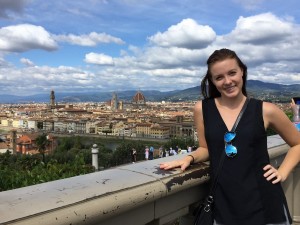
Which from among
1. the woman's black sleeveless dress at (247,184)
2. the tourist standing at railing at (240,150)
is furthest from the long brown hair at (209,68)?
the woman's black sleeveless dress at (247,184)

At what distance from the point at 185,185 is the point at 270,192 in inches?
11.4

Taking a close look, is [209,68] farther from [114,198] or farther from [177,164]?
[114,198]

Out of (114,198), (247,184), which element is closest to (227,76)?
(247,184)

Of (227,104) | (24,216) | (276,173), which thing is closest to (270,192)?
(276,173)

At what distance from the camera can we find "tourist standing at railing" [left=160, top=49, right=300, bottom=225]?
1.29 m

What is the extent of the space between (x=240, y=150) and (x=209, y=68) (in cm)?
35

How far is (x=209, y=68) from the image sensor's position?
1.46m

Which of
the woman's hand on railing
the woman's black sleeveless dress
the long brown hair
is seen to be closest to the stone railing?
the woman's hand on railing

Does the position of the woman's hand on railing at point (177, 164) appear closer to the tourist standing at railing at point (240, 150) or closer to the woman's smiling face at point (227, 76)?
the tourist standing at railing at point (240, 150)

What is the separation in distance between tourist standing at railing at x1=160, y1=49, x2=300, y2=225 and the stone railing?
93mm

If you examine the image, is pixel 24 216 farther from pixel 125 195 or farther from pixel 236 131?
pixel 236 131

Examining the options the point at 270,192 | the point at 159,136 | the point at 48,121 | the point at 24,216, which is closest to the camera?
the point at 24,216

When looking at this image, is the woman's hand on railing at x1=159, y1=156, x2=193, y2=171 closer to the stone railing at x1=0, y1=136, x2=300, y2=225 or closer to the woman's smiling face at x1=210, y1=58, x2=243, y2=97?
the stone railing at x1=0, y1=136, x2=300, y2=225

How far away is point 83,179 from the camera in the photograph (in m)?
1.15
